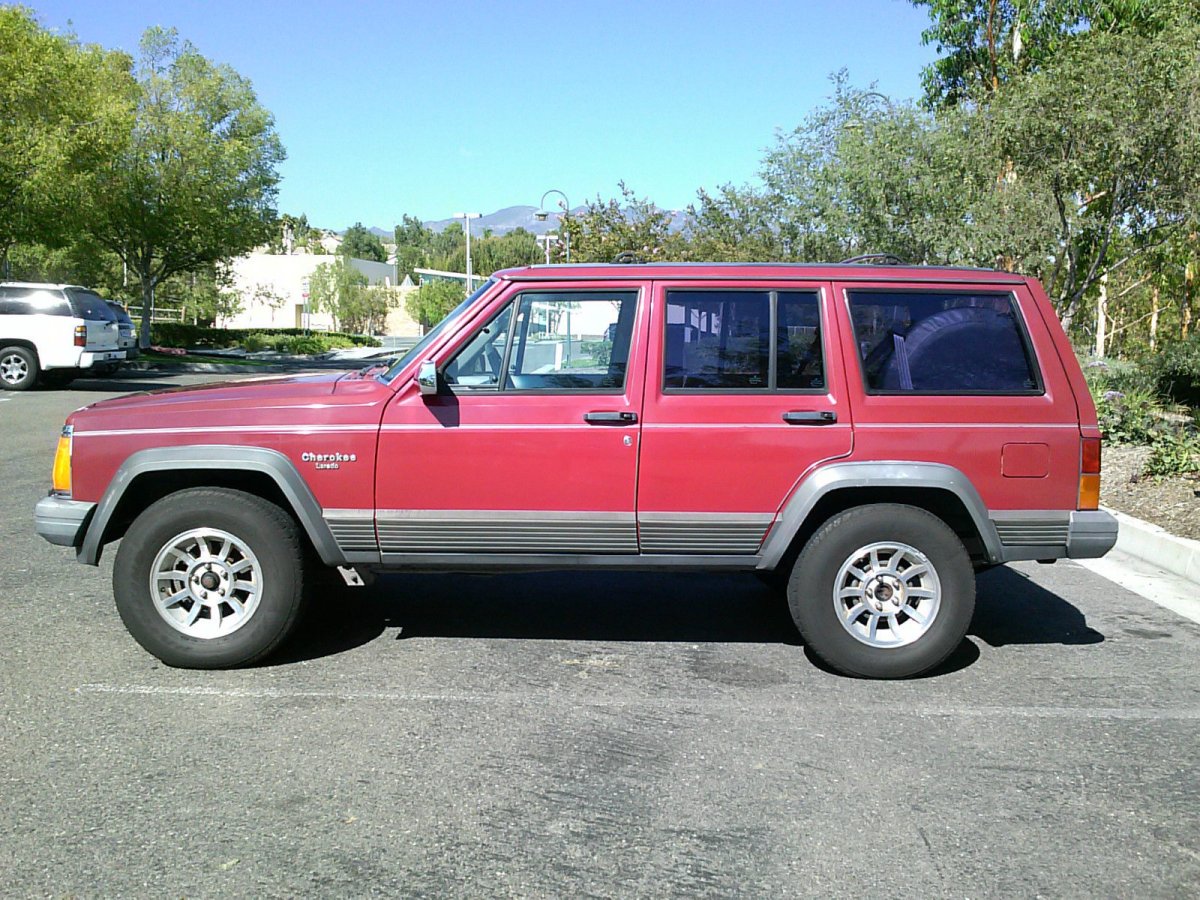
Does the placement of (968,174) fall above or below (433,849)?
above

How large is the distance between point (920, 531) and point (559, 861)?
8.08ft

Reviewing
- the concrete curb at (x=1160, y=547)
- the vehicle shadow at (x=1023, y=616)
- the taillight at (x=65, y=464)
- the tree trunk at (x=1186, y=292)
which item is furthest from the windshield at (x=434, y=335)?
the tree trunk at (x=1186, y=292)

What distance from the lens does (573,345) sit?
17.6 ft

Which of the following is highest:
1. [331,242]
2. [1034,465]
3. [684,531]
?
[331,242]

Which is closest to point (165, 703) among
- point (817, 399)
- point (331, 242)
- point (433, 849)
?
point (433, 849)

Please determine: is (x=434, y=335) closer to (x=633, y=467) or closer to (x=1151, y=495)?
(x=633, y=467)

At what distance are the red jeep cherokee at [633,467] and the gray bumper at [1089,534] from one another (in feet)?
0.06

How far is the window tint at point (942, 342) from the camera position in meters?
5.27

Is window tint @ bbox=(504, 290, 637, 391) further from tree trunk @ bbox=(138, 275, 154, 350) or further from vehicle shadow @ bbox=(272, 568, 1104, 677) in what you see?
tree trunk @ bbox=(138, 275, 154, 350)

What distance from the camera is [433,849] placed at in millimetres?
3541

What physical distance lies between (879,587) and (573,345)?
185cm

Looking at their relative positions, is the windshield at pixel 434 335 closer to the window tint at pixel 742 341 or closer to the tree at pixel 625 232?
the window tint at pixel 742 341

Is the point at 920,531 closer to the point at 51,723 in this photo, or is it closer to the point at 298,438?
the point at 298,438

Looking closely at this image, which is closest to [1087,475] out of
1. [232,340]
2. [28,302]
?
[28,302]
